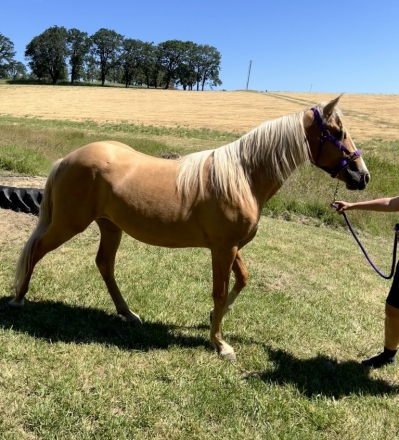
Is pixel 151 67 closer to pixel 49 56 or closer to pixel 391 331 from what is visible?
pixel 49 56

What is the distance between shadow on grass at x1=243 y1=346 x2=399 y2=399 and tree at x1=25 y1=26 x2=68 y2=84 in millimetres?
106097

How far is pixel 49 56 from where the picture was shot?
323ft

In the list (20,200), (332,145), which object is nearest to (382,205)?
(332,145)

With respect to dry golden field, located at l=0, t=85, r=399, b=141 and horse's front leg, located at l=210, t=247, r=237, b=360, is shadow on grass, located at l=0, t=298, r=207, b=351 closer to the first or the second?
horse's front leg, located at l=210, t=247, r=237, b=360

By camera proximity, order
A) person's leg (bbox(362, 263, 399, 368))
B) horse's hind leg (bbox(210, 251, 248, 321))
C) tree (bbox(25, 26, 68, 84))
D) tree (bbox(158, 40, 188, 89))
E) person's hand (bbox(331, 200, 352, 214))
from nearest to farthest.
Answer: person's leg (bbox(362, 263, 399, 368)) < person's hand (bbox(331, 200, 352, 214)) < horse's hind leg (bbox(210, 251, 248, 321)) < tree (bbox(25, 26, 68, 84)) < tree (bbox(158, 40, 188, 89))

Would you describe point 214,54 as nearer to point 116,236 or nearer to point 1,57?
point 1,57

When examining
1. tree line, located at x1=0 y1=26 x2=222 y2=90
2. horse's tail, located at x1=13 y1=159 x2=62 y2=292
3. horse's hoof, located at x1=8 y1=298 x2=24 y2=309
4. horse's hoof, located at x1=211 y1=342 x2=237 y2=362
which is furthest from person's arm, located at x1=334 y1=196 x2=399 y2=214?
tree line, located at x1=0 y1=26 x2=222 y2=90

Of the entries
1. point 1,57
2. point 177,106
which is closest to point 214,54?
point 1,57

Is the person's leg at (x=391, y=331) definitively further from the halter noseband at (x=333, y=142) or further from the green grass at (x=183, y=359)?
the halter noseband at (x=333, y=142)

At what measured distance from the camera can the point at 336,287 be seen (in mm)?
5414

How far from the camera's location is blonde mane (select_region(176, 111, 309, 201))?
10.8 ft

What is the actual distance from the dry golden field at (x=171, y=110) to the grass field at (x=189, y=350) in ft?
83.9

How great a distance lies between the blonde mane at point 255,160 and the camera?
328 centimetres

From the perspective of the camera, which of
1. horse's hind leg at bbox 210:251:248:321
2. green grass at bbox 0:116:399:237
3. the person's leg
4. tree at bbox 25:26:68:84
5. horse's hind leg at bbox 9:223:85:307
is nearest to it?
the person's leg
